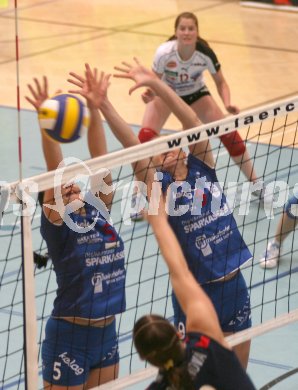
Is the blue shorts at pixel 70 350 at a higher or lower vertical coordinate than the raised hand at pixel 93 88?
lower

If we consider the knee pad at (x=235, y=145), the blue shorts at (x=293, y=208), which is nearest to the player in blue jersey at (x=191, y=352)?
the blue shorts at (x=293, y=208)

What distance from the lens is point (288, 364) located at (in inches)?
264

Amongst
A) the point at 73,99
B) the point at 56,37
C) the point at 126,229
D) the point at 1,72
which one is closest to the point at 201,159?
the point at 73,99

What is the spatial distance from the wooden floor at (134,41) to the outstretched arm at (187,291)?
24.2ft

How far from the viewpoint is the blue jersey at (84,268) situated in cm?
520

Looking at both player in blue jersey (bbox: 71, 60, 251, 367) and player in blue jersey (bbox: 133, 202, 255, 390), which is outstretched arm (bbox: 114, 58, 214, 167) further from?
player in blue jersey (bbox: 133, 202, 255, 390)

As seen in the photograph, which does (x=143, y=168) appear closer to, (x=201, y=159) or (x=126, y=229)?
(x=201, y=159)

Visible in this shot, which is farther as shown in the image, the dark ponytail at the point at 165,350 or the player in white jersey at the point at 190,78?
the player in white jersey at the point at 190,78

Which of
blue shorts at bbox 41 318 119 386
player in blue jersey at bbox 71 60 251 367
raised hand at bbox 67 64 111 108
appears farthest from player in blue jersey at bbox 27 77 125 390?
player in blue jersey at bbox 71 60 251 367

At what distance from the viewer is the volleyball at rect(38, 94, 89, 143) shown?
5148 mm

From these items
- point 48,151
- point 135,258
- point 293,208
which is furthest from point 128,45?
point 48,151

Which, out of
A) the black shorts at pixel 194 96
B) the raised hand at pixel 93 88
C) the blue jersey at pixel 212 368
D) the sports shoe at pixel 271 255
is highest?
the raised hand at pixel 93 88

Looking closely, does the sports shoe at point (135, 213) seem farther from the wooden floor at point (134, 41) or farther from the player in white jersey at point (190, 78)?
the wooden floor at point (134, 41)

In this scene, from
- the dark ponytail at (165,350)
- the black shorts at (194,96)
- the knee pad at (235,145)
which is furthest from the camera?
the black shorts at (194,96)
